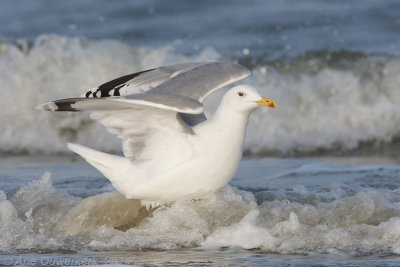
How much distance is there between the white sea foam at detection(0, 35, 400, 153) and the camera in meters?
8.70

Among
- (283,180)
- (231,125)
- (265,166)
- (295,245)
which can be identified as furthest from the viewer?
(265,166)

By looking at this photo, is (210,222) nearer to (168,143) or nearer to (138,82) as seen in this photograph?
(168,143)

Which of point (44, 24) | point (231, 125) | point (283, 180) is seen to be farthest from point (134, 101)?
point (44, 24)

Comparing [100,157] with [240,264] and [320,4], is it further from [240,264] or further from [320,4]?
[320,4]

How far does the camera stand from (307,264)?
4.08 meters

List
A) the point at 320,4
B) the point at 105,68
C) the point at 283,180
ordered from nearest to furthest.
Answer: the point at 283,180 → the point at 105,68 → the point at 320,4

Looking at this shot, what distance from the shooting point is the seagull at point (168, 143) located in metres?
4.72

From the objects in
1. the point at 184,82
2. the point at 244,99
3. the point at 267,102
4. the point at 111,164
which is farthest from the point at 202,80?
Answer: the point at 111,164

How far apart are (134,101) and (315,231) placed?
4.36ft

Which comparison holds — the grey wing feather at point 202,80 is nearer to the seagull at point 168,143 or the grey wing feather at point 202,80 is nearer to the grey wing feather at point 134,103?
the seagull at point 168,143

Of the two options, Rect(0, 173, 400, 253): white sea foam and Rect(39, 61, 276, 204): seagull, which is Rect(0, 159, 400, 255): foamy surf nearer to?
Rect(0, 173, 400, 253): white sea foam

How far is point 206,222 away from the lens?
4777 mm

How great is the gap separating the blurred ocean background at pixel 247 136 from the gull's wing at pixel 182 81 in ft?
2.36

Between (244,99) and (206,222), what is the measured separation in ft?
2.63
